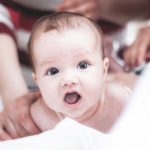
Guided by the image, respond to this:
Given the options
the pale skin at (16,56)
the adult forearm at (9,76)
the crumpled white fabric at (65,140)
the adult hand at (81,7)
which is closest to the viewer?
the crumpled white fabric at (65,140)

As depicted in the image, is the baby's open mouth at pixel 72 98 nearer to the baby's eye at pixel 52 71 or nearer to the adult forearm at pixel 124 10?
the baby's eye at pixel 52 71

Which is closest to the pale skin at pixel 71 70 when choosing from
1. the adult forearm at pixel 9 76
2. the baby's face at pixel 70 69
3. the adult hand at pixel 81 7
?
the baby's face at pixel 70 69

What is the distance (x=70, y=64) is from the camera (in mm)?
506

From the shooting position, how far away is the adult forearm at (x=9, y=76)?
0.73 meters

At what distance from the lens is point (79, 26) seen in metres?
0.53

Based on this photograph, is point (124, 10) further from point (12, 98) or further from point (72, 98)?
point (72, 98)

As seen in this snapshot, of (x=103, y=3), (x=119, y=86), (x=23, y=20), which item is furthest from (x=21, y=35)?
(x=119, y=86)

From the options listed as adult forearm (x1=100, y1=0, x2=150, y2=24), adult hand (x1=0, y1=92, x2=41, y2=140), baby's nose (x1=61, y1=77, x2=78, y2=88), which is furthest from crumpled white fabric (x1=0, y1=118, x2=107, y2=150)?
adult forearm (x1=100, y1=0, x2=150, y2=24)

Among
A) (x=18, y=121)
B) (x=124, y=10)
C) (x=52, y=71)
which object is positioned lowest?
(x=124, y=10)

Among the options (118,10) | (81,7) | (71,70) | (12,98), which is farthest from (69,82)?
(118,10)

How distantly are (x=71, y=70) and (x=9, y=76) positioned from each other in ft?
0.90

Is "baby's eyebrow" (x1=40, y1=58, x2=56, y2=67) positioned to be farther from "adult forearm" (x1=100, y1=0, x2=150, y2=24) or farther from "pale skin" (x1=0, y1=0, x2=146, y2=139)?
"adult forearm" (x1=100, y1=0, x2=150, y2=24)

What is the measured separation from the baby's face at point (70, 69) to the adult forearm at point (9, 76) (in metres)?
0.20

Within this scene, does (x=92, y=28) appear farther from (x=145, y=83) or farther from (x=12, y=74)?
(x=12, y=74)
